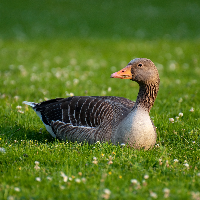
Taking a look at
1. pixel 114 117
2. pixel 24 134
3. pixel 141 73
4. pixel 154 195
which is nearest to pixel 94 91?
pixel 24 134

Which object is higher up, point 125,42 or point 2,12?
point 2,12

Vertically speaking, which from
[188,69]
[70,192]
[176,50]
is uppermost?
[176,50]

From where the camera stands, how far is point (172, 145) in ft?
19.4

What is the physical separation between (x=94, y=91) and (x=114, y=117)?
12.3 feet

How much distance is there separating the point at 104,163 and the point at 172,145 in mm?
1661

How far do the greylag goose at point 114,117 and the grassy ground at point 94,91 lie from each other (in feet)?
0.81

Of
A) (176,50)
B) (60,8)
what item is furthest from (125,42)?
(60,8)

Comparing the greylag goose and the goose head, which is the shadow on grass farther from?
the goose head

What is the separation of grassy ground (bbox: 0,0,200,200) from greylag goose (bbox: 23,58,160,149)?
0.25 meters

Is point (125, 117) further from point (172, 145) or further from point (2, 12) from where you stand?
point (2, 12)

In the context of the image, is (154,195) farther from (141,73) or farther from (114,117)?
(141,73)

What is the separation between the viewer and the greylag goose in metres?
5.37

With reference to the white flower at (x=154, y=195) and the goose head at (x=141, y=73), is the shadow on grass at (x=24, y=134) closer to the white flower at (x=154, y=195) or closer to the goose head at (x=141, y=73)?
the goose head at (x=141, y=73)

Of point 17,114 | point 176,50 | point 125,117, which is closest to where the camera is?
point 125,117
